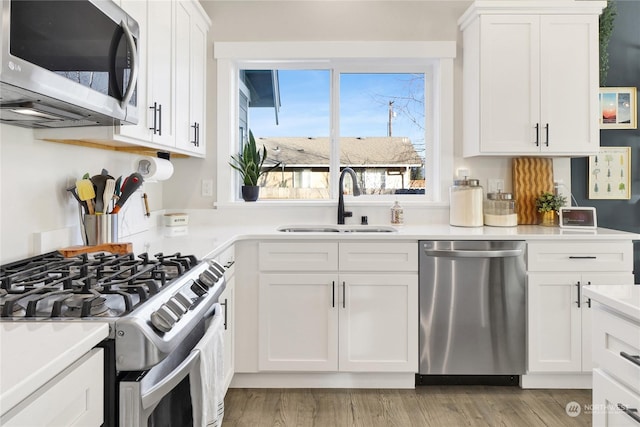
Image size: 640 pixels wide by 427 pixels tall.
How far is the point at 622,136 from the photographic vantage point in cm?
296

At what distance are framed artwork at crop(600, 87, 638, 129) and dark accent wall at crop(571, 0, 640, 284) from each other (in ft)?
0.13

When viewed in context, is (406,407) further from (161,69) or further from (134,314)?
(161,69)

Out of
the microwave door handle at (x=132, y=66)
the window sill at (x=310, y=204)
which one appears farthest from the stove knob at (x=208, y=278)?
the window sill at (x=310, y=204)

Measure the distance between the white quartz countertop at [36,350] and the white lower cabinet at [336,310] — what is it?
154 centimetres

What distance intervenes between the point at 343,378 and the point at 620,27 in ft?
9.89

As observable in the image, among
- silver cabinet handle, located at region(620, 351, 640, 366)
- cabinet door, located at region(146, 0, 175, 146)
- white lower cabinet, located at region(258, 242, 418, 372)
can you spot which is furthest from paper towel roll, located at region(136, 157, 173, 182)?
silver cabinet handle, located at region(620, 351, 640, 366)

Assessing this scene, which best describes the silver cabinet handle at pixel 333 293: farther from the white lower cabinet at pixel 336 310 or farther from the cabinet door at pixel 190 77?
the cabinet door at pixel 190 77

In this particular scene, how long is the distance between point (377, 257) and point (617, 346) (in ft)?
4.39

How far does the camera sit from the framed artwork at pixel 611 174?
116 inches

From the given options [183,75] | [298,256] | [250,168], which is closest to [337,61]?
[250,168]

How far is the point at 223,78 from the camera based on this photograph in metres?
2.94

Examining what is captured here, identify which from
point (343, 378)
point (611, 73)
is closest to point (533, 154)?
point (611, 73)

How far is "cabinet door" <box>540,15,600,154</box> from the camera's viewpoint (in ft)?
8.60

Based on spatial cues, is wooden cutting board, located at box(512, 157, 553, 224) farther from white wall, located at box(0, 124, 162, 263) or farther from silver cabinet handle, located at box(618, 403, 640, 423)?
white wall, located at box(0, 124, 162, 263)
